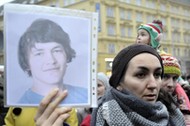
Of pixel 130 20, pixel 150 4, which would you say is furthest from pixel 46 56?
pixel 150 4

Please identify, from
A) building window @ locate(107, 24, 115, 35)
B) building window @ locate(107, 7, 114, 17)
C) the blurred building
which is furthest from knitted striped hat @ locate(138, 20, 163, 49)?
building window @ locate(107, 7, 114, 17)

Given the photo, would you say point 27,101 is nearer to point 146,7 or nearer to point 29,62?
point 29,62

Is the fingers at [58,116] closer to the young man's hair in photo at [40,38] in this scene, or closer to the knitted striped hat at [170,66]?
the young man's hair in photo at [40,38]

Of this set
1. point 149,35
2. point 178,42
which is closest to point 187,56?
point 178,42

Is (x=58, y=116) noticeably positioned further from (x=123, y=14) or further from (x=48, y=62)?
(x=123, y=14)

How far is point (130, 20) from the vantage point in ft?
132

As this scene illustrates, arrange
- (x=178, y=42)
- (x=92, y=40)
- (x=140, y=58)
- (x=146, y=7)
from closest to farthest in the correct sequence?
(x=92, y=40)
(x=140, y=58)
(x=146, y=7)
(x=178, y=42)

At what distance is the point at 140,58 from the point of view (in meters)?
1.50

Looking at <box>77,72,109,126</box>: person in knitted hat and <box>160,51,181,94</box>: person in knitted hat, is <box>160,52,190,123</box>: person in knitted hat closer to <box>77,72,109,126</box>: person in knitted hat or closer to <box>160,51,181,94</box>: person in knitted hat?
<box>160,51,181,94</box>: person in knitted hat

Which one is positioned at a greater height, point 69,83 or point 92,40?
point 92,40

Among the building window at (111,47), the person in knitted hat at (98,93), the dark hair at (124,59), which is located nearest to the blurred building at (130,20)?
the building window at (111,47)

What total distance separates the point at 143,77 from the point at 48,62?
0.48 meters

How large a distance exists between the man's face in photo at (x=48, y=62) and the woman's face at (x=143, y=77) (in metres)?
0.38

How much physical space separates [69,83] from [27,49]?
0.21 meters
